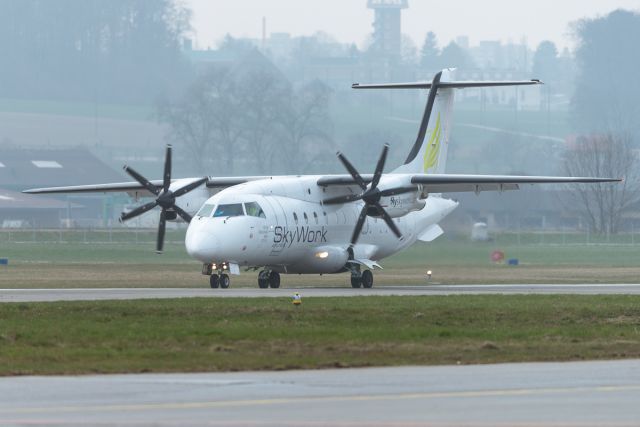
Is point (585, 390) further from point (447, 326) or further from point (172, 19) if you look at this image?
point (172, 19)

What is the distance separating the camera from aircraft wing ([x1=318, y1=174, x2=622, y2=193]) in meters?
44.0

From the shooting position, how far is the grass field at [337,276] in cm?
4988

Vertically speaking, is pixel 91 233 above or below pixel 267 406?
below

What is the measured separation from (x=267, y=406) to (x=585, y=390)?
4121 mm

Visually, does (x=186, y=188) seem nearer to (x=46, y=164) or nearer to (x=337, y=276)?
(x=337, y=276)

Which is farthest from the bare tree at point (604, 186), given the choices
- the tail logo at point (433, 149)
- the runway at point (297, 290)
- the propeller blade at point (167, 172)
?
→ the propeller blade at point (167, 172)

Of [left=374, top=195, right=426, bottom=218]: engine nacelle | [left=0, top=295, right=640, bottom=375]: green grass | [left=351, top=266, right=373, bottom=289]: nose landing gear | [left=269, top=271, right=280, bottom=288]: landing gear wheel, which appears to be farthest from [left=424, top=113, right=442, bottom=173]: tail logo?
[left=0, top=295, right=640, bottom=375]: green grass

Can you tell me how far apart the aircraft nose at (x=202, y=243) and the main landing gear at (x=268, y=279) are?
3.93m

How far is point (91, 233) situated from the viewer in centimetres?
8481

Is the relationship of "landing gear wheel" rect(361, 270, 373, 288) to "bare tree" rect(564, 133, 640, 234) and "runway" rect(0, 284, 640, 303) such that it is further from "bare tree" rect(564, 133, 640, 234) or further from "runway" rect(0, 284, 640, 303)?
"bare tree" rect(564, 133, 640, 234)

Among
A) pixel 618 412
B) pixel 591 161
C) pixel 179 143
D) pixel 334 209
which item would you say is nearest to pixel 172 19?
pixel 179 143

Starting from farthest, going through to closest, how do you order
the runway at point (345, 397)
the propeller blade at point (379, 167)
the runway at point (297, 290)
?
the propeller blade at point (379, 167) < the runway at point (297, 290) < the runway at point (345, 397)

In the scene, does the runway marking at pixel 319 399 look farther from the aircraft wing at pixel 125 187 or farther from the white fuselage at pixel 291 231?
the aircraft wing at pixel 125 187

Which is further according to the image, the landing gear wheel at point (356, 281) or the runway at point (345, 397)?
the landing gear wheel at point (356, 281)
